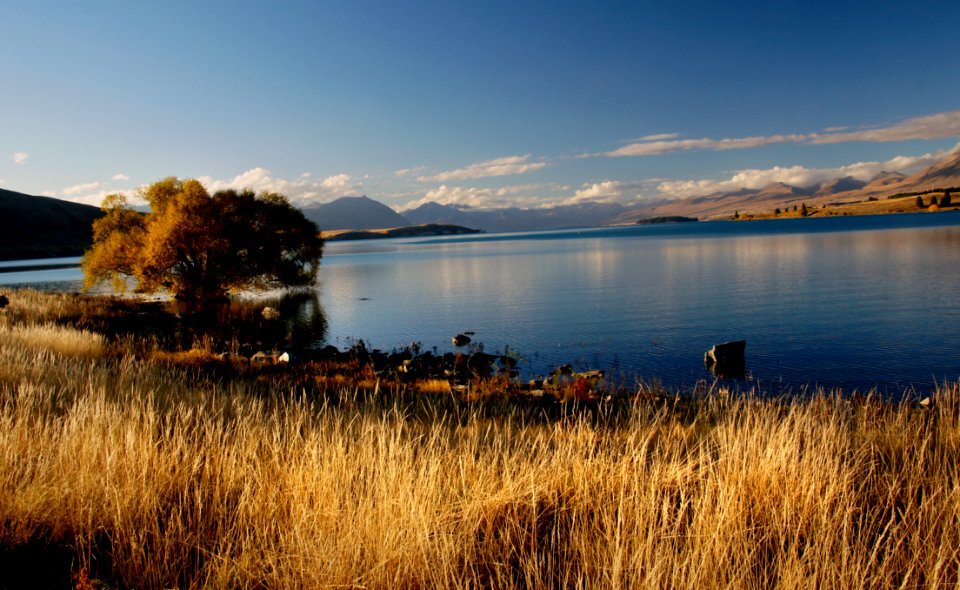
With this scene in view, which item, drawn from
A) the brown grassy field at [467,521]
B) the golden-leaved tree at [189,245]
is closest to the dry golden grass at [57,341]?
the brown grassy field at [467,521]

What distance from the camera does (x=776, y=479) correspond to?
4.62 meters

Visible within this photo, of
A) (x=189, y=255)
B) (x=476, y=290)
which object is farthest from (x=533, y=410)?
(x=189, y=255)

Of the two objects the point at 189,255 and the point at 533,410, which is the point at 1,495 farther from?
the point at 189,255

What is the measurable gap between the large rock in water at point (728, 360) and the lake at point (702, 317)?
390 mm

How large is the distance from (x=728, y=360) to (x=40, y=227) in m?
193

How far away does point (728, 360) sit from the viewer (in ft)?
51.0

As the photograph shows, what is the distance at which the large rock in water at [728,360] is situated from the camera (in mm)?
14945

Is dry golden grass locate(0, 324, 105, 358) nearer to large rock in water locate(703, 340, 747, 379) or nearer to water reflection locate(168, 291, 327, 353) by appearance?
water reflection locate(168, 291, 327, 353)

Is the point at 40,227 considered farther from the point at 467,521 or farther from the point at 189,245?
the point at 467,521

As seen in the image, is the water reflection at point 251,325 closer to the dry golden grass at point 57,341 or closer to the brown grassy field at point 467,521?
the dry golden grass at point 57,341

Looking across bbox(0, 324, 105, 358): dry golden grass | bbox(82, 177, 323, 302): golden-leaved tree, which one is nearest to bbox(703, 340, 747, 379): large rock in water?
bbox(0, 324, 105, 358): dry golden grass

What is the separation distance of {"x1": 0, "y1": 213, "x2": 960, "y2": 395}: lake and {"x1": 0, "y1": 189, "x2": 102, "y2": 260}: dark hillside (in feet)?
424

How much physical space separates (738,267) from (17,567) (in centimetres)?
4451

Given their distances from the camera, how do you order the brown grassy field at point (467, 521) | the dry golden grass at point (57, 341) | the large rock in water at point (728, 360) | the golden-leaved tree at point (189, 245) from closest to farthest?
the brown grassy field at point (467, 521) → the dry golden grass at point (57, 341) → the large rock in water at point (728, 360) → the golden-leaved tree at point (189, 245)
